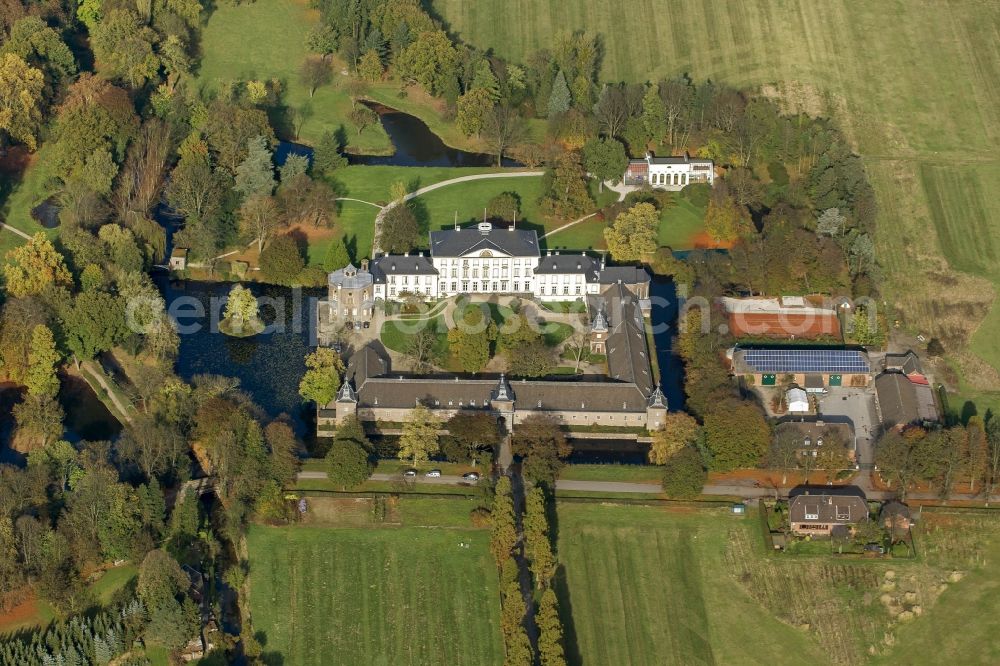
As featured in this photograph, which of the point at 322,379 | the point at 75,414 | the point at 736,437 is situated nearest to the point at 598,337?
the point at 736,437

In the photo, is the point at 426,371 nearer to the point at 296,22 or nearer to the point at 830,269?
the point at 830,269

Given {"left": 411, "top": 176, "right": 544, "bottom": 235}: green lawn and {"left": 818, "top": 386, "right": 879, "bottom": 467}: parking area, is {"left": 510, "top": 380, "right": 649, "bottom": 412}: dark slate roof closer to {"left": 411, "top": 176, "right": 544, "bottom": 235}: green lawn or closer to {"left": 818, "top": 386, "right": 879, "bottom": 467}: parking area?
{"left": 818, "top": 386, "right": 879, "bottom": 467}: parking area

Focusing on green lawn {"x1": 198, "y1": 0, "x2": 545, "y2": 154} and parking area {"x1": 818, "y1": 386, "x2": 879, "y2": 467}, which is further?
green lawn {"x1": 198, "y1": 0, "x2": 545, "y2": 154}

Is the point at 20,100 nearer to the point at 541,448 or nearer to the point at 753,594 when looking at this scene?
the point at 541,448

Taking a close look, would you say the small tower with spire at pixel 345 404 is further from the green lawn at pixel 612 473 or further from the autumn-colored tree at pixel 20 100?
the autumn-colored tree at pixel 20 100

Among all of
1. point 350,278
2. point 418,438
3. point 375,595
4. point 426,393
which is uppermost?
point 350,278

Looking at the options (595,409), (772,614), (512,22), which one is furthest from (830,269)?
(512,22)

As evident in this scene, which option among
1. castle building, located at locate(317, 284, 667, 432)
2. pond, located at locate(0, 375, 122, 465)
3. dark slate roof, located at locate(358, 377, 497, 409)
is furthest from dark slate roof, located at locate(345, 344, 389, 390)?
pond, located at locate(0, 375, 122, 465)
